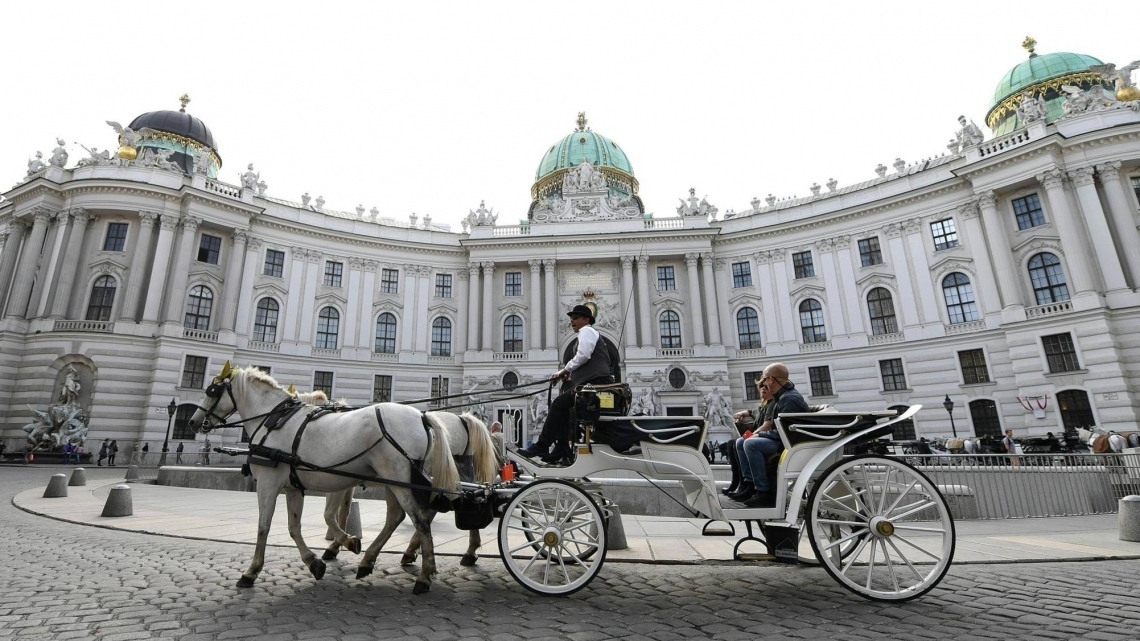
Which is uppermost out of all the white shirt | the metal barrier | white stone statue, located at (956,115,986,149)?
white stone statue, located at (956,115,986,149)

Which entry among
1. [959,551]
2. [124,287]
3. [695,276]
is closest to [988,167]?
[695,276]

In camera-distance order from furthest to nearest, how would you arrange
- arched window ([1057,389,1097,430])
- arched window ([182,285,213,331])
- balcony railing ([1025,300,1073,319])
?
1. arched window ([182,285,213,331])
2. balcony railing ([1025,300,1073,319])
3. arched window ([1057,389,1097,430])

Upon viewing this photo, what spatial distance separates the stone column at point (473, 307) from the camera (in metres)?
34.2

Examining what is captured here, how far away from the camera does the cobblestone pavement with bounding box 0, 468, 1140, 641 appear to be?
143 inches

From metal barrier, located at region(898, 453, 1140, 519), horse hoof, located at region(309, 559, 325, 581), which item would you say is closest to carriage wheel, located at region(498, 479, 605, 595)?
horse hoof, located at region(309, 559, 325, 581)

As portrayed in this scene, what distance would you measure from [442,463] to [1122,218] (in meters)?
35.1

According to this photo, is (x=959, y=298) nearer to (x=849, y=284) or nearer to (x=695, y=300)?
(x=849, y=284)

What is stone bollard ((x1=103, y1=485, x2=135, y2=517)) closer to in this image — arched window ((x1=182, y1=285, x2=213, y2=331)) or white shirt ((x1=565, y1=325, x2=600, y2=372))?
white shirt ((x1=565, y1=325, x2=600, y2=372))

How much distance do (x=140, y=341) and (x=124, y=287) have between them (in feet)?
12.6

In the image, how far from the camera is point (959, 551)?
6.36 m

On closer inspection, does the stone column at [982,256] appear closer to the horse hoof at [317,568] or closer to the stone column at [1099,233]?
the stone column at [1099,233]

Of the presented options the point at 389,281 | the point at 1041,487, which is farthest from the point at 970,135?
the point at 389,281

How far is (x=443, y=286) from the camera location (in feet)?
119

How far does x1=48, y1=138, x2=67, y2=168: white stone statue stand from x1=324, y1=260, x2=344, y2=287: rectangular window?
52.9 ft
